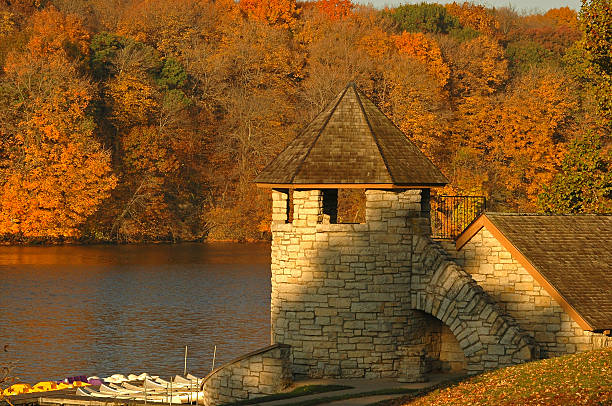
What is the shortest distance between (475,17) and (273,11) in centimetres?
2691

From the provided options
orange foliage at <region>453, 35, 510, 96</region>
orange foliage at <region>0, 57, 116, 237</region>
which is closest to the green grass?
orange foliage at <region>0, 57, 116, 237</region>

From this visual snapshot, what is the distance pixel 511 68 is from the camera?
10694 centimetres

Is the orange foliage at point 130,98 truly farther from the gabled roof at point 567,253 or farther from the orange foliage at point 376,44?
the gabled roof at point 567,253

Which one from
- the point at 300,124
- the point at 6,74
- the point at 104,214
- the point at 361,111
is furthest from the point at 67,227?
the point at 361,111

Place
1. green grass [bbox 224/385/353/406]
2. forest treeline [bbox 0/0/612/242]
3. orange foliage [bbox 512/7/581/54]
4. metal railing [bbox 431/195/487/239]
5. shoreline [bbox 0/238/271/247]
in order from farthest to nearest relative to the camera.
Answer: orange foliage [bbox 512/7/581/54] < shoreline [bbox 0/238/271/247] < forest treeline [bbox 0/0/612/242] < metal railing [bbox 431/195/487/239] < green grass [bbox 224/385/353/406]

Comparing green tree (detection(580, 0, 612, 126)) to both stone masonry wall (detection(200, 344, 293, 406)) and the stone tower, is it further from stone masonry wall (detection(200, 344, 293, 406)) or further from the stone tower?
stone masonry wall (detection(200, 344, 293, 406))

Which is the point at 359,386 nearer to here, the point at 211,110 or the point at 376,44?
the point at 211,110

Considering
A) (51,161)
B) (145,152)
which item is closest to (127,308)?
(51,161)

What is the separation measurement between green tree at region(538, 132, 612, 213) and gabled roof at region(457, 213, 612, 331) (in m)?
11.2

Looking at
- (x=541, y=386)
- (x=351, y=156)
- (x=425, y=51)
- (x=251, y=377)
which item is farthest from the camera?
(x=425, y=51)

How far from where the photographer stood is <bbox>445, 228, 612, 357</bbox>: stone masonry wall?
27.3 m

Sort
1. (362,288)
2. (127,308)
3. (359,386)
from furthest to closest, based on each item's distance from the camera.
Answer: (127,308)
(362,288)
(359,386)

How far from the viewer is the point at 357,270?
28562 mm

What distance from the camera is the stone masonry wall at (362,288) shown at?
1120 inches
